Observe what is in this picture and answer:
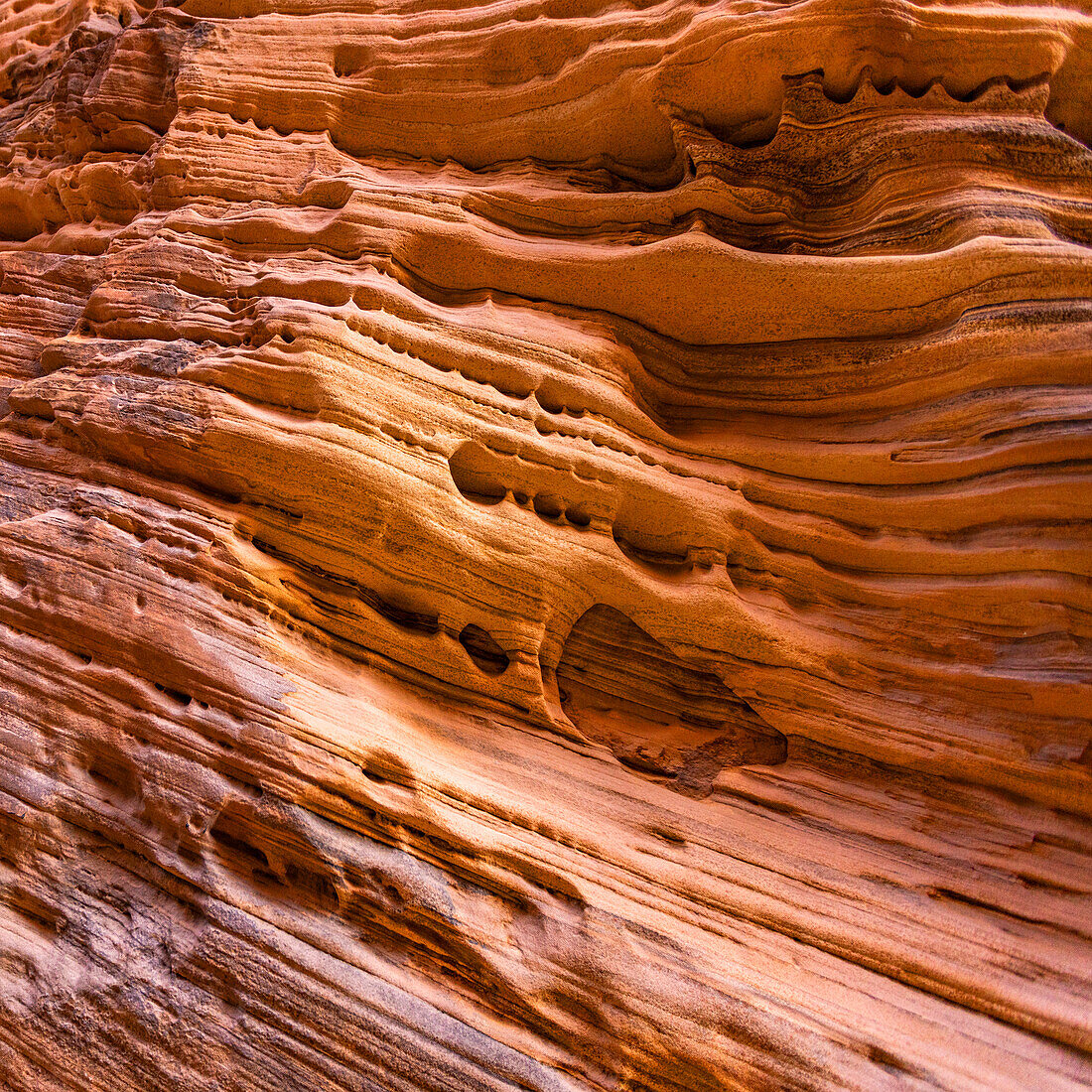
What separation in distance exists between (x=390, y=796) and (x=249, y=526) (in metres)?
1.86

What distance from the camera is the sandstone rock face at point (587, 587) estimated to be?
326 centimetres

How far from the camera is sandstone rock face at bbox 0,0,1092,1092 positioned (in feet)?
10.7

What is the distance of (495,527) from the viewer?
431cm

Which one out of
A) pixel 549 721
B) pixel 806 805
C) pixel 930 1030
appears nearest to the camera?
pixel 930 1030

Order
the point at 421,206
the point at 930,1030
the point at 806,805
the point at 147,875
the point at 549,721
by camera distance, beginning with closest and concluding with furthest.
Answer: the point at 930,1030
the point at 147,875
the point at 806,805
the point at 549,721
the point at 421,206

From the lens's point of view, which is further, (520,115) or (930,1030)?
(520,115)

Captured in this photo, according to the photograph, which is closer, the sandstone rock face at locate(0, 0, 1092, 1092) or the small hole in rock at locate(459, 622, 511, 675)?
the sandstone rock face at locate(0, 0, 1092, 1092)

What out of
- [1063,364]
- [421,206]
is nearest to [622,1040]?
[1063,364]

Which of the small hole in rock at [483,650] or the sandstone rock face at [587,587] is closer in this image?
the sandstone rock face at [587,587]

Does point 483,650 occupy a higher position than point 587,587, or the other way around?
point 587,587

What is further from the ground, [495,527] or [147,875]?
[495,527]

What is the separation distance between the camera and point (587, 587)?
4.33 m

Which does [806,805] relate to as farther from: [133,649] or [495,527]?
[133,649]

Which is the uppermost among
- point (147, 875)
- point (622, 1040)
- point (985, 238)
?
point (985, 238)
